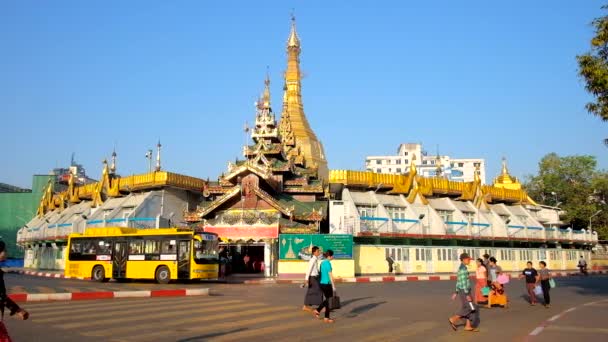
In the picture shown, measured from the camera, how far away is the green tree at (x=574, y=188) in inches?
2594

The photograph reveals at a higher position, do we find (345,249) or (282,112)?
(282,112)

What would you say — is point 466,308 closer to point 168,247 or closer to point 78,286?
point 78,286

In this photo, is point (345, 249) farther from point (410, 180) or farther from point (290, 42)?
point (290, 42)

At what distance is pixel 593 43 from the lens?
15086mm

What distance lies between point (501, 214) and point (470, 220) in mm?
5906

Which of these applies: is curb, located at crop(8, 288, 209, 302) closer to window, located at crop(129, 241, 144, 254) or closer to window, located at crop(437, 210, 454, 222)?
window, located at crop(129, 241, 144, 254)

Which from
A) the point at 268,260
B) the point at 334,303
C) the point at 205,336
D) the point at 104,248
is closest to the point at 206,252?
the point at 104,248

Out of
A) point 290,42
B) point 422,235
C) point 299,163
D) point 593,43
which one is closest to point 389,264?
point 422,235

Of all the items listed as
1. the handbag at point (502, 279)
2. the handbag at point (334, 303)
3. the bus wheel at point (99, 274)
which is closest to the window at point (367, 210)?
the bus wheel at point (99, 274)

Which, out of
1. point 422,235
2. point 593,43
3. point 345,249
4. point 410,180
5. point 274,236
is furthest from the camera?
point 410,180

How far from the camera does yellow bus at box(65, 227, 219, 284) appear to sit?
26969mm

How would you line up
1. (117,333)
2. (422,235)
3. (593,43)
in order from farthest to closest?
(422,235)
(593,43)
(117,333)

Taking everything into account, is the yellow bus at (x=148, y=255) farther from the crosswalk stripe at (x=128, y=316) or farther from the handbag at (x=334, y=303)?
the handbag at (x=334, y=303)

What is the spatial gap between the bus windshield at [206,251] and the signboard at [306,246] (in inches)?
202
